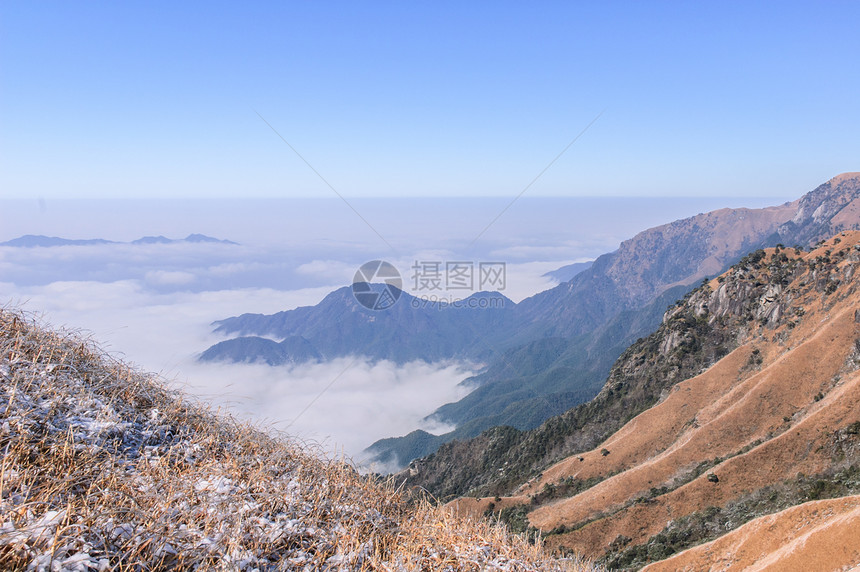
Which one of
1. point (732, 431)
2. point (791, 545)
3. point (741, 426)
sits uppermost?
point (791, 545)

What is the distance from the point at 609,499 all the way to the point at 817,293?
44304 millimetres

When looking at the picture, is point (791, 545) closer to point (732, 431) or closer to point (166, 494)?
point (166, 494)

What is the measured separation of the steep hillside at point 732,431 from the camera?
3856cm

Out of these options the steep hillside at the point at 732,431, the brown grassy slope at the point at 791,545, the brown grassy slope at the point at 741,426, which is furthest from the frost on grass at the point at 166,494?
the brown grassy slope at the point at 741,426

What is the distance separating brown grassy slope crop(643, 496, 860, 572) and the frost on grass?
19243 mm

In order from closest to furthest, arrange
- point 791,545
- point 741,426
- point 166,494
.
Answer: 1. point 166,494
2. point 791,545
3. point 741,426

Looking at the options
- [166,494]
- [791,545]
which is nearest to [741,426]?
[791,545]

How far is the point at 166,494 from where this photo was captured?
6.55 m

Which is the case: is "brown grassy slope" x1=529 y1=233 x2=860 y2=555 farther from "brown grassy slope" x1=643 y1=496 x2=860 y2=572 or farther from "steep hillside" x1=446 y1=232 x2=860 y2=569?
"brown grassy slope" x1=643 y1=496 x2=860 y2=572

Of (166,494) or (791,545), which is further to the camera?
(791,545)

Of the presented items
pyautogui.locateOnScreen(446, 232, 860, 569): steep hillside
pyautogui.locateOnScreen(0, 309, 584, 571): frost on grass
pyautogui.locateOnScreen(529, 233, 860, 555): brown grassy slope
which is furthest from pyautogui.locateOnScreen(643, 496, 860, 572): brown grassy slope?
pyautogui.locateOnScreen(0, 309, 584, 571): frost on grass

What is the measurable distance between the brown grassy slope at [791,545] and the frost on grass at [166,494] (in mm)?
19243

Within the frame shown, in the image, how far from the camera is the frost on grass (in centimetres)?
526

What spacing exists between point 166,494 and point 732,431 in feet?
198
